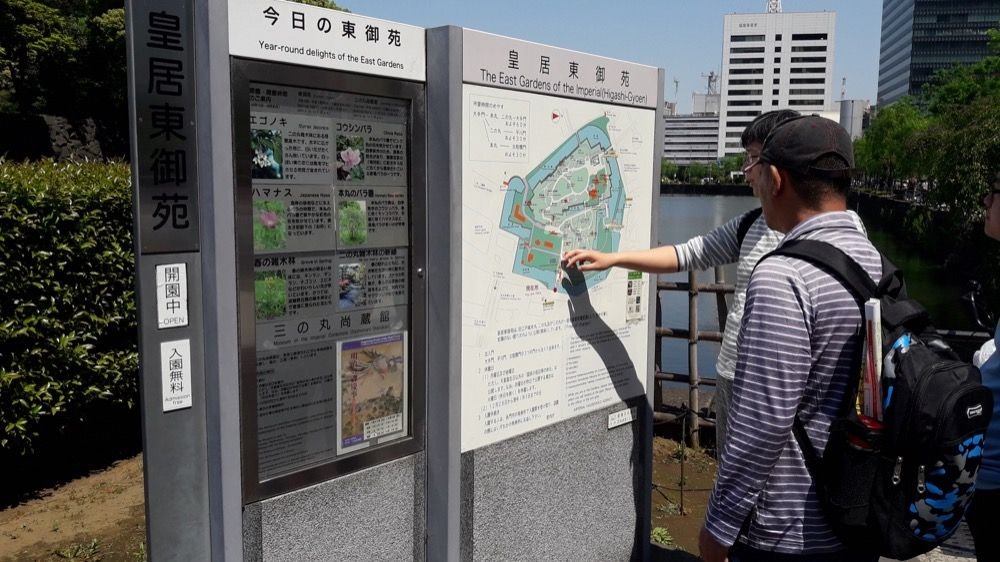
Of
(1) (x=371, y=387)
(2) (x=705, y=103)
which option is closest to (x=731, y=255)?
(1) (x=371, y=387)

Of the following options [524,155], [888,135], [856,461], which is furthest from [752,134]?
[888,135]

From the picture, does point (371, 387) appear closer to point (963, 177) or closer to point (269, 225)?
point (269, 225)

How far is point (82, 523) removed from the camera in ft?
14.9

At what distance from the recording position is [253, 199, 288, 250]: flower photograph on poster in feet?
7.52

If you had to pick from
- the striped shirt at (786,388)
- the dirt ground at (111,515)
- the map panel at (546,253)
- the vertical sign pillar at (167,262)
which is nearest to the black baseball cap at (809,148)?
the striped shirt at (786,388)

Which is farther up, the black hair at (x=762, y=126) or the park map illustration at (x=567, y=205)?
the black hair at (x=762, y=126)

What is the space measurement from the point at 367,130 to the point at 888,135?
55.0 m

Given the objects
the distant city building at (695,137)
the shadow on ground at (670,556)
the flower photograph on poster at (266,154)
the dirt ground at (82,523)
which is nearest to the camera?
the flower photograph on poster at (266,154)

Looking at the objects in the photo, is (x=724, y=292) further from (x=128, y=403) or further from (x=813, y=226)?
(x=128, y=403)

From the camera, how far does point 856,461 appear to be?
1.93m

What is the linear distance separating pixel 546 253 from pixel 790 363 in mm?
1290

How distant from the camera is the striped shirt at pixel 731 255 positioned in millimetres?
3051

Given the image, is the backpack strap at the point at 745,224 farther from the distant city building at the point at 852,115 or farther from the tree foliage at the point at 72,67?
the distant city building at the point at 852,115

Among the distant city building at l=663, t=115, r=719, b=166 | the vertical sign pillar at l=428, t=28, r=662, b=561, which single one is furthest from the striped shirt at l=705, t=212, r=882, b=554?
the distant city building at l=663, t=115, r=719, b=166
